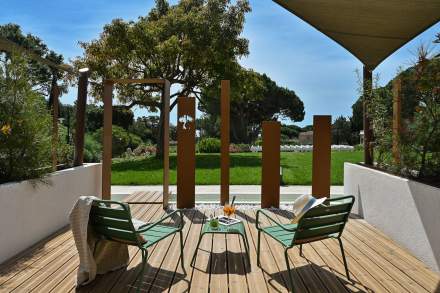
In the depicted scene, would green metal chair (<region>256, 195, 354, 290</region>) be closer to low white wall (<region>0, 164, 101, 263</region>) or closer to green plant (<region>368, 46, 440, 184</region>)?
green plant (<region>368, 46, 440, 184</region>)

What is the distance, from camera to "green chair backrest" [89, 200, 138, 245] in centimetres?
310

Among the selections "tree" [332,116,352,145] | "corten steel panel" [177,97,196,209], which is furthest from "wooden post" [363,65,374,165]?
"tree" [332,116,352,145]

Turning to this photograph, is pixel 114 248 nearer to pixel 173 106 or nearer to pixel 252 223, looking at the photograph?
pixel 252 223

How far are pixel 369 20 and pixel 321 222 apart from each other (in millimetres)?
3091

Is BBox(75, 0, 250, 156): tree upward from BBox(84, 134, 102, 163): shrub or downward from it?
upward

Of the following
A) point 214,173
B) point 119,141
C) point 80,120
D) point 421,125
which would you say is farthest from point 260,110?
point 421,125

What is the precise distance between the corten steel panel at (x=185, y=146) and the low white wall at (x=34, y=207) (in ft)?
5.23

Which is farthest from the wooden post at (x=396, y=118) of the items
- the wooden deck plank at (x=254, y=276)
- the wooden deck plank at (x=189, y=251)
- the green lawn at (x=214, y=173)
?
the green lawn at (x=214, y=173)

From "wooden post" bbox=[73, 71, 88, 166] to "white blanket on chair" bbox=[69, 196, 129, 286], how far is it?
3.11 meters

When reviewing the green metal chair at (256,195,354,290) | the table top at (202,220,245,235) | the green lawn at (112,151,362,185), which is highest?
the green metal chair at (256,195,354,290)

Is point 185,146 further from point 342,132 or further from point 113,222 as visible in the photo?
point 342,132

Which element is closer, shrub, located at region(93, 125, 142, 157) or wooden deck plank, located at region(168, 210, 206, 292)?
wooden deck plank, located at region(168, 210, 206, 292)

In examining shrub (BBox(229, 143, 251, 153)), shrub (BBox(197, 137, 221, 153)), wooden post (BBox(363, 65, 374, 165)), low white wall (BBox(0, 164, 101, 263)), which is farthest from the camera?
shrub (BBox(229, 143, 251, 153))

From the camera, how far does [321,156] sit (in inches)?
268
